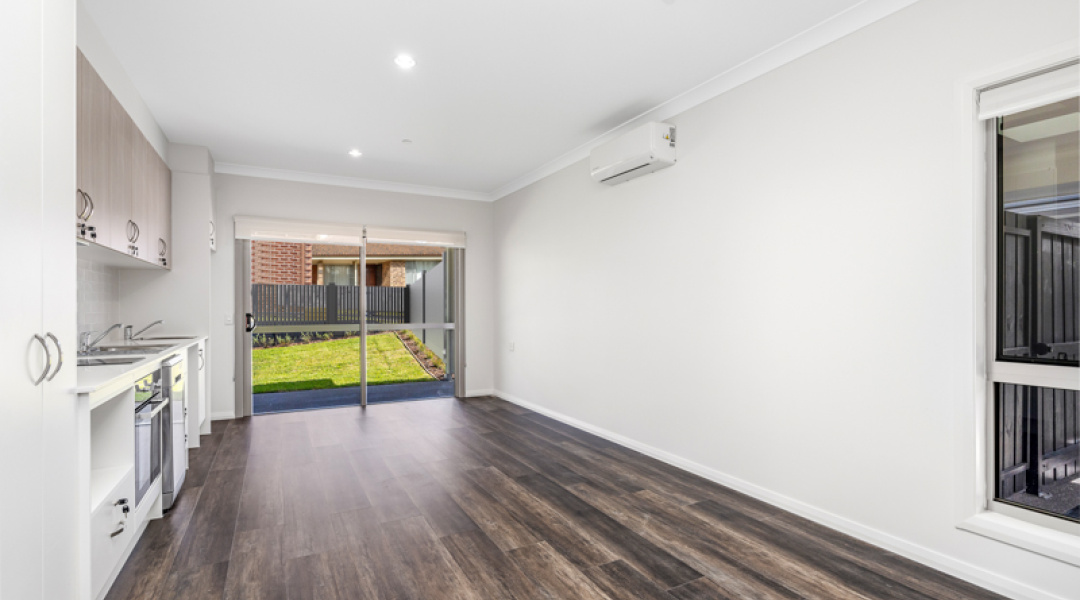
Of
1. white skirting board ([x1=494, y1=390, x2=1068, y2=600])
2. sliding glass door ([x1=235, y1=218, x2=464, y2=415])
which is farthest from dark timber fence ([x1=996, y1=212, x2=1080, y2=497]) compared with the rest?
sliding glass door ([x1=235, y1=218, x2=464, y2=415])

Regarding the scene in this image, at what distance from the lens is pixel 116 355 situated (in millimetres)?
2760

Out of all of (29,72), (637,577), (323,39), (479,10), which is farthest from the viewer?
(323,39)

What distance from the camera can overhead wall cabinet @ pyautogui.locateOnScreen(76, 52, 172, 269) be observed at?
235cm

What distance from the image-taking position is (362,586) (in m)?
2.15

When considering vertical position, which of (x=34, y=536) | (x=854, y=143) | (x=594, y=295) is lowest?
(x=34, y=536)

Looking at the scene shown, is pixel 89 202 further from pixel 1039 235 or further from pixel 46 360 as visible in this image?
pixel 1039 235

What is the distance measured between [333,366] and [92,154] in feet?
19.0

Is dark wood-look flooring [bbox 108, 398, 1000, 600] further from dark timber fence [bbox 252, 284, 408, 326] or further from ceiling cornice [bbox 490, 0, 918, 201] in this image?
ceiling cornice [bbox 490, 0, 918, 201]

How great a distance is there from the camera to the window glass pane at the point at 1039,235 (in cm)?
200

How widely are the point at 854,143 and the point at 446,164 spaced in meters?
3.74

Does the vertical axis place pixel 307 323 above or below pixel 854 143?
below

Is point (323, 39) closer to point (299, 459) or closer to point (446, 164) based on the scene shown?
point (446, 164)

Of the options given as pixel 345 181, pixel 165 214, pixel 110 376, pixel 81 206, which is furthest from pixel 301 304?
pixel 110 376

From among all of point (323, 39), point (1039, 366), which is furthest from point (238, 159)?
point (1039, 366)
